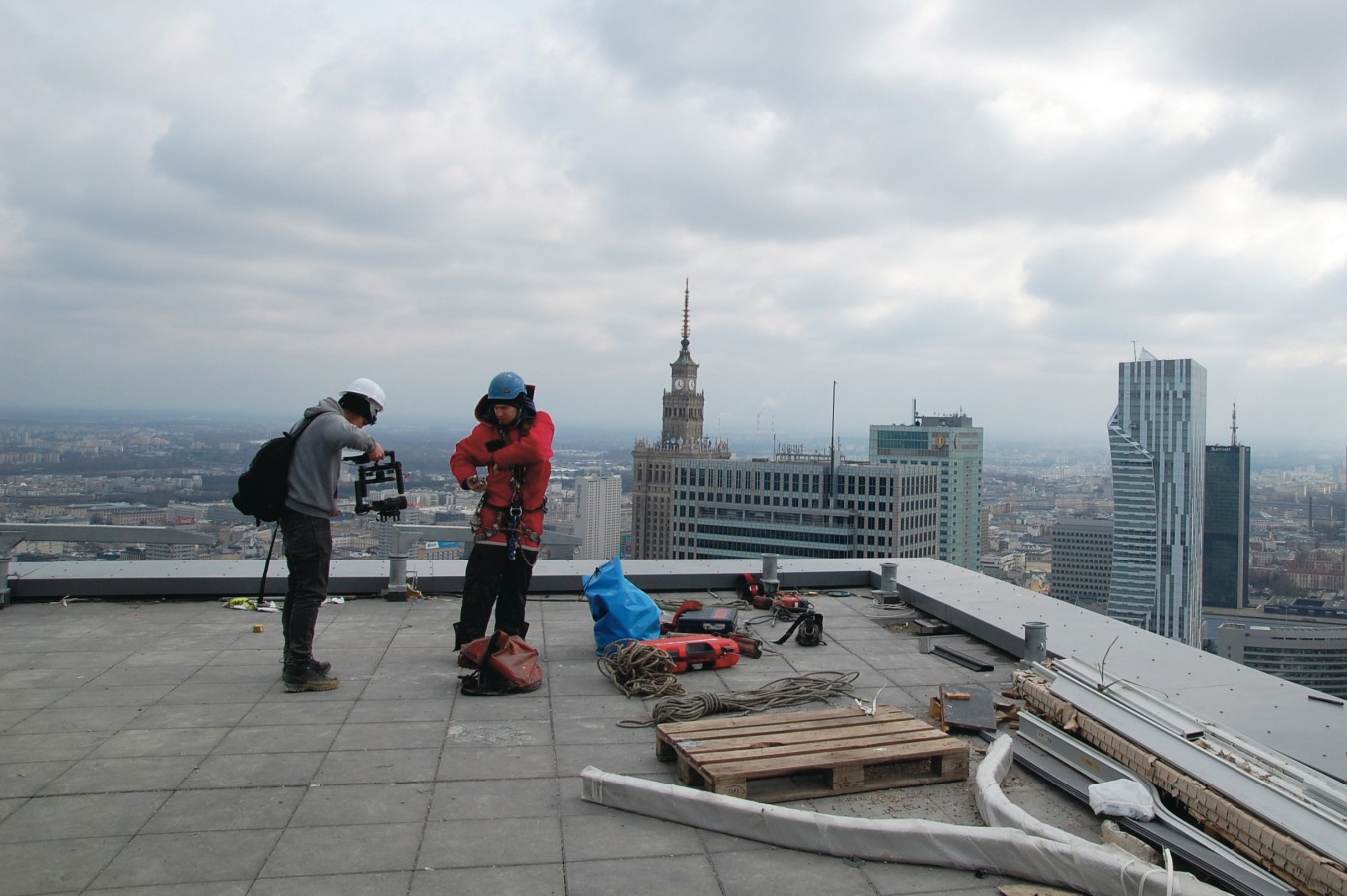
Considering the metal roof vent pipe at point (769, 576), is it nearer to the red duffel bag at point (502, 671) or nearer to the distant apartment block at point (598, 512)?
the red duffel bag at point (502, 671)

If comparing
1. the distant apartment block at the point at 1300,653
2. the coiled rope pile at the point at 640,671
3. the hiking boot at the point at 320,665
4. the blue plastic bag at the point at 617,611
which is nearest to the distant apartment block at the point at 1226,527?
the distant apartment block at the point at 1300,653

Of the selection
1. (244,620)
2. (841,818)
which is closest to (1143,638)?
(841,818)

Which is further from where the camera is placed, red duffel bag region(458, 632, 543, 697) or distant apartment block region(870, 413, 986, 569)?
distant apartment block region(870, 413, 986, 569)

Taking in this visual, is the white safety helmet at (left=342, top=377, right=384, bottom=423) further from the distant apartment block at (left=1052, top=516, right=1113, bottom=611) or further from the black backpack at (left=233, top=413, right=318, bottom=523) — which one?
the distant apartment block at (left=1052, top=516, right=1113, bottom=611)

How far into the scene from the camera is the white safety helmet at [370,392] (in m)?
6.04

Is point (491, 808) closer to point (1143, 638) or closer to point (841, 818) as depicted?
point (841, 818)

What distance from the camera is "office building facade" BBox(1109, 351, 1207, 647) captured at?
135m

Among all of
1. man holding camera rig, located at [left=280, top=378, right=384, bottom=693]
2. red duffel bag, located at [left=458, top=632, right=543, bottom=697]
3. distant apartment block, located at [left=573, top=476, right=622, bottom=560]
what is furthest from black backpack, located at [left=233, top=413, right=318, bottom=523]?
distant apartment block, located at [left=573, top=476, right=622, bottom=560]

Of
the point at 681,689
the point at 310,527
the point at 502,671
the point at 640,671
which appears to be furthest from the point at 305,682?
the point at 681,689

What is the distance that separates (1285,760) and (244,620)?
7.24m

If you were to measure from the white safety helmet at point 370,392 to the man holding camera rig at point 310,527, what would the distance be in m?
0.22

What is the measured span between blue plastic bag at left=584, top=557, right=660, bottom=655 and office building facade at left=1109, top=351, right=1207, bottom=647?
448 ft

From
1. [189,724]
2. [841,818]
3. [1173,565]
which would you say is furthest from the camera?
[1173,565]

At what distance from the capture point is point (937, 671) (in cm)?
644
